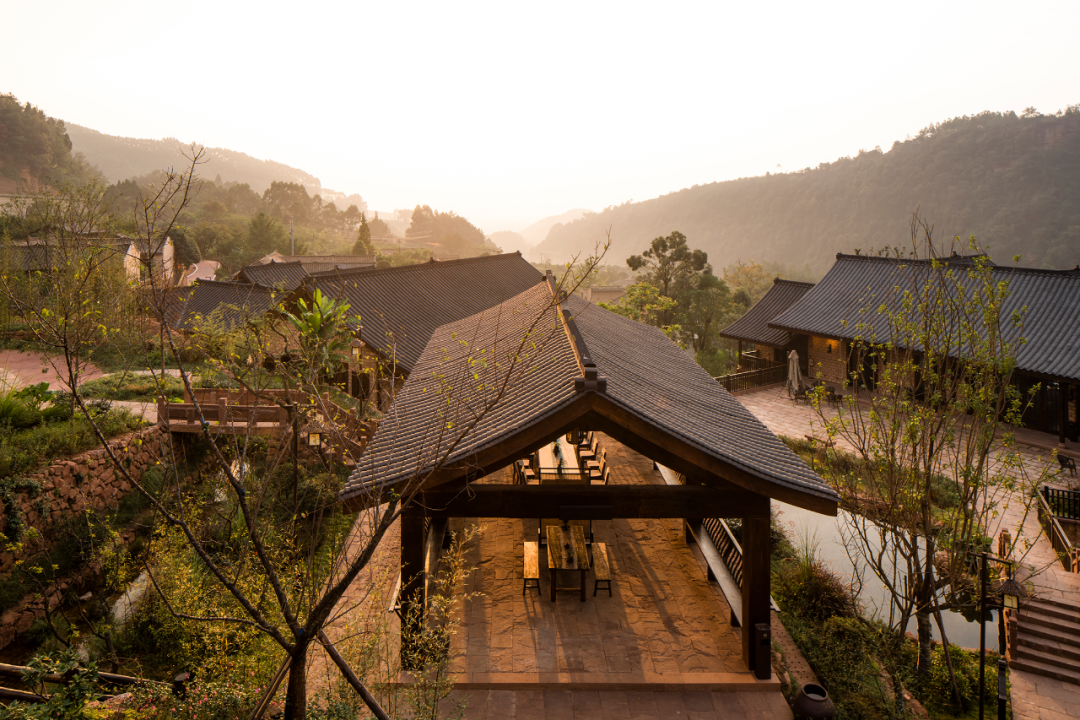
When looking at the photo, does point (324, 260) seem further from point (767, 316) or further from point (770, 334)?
point (770, 334)

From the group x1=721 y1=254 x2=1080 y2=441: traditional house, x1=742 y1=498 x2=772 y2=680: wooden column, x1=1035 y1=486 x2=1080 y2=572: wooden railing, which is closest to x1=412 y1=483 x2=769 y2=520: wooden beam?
x1=742 y1=498 x2=772 y2=680: wooden column

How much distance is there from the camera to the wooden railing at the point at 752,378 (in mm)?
23625

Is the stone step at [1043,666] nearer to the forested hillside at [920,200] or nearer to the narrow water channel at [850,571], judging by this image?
the narrow water channel at [850,571]

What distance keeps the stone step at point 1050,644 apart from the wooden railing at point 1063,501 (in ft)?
11.6

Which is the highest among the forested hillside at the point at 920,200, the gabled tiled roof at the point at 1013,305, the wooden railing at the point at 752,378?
the forested hillside at the point at 920,200

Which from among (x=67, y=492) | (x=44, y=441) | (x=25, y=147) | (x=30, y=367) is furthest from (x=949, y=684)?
(x=25, y=147)

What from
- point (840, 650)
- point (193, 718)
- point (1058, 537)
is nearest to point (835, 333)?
point (1058, 537)

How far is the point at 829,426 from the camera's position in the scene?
7.77 meters

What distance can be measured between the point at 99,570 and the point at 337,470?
15.2 ft

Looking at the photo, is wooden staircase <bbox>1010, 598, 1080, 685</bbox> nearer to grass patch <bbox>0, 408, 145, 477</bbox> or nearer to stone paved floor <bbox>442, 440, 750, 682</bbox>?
stone paved floor <bbox>442, 440, 750, 682</bbox>

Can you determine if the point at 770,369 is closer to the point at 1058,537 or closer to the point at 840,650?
the point at 1058,537

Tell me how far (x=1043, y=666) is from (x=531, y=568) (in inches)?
316

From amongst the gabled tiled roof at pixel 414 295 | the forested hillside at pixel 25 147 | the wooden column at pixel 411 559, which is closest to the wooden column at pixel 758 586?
the wooden column at pixel 411 559

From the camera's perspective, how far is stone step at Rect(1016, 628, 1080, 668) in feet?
30.6
